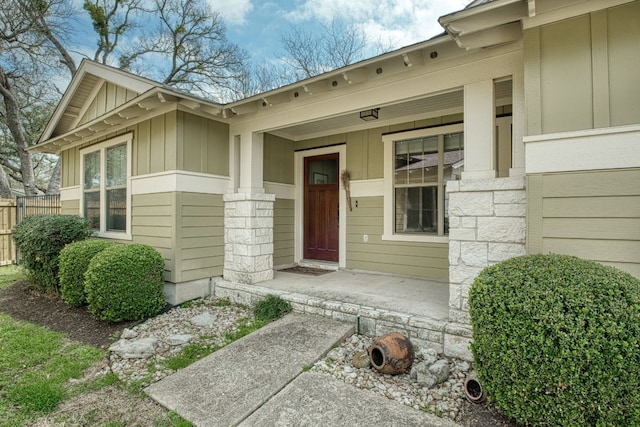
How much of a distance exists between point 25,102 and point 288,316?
15439 millimetres

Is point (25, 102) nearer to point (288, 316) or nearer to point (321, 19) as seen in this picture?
point (321, 19)

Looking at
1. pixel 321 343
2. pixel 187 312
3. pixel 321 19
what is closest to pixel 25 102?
pixel 321 19

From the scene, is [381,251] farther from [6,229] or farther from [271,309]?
[6,229]

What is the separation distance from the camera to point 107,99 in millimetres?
6273

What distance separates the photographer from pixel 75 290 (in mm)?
4691

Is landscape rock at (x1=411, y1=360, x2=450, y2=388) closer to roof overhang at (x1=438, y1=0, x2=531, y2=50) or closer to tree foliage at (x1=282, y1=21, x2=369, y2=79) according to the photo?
roof overhang at (x1=438, y1=0, x2=531, y2=50)

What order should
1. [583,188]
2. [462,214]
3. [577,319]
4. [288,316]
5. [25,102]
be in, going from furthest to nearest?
[25,102], [288,316], [462,214], [583,188], [577,319]

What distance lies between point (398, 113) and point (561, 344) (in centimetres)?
403

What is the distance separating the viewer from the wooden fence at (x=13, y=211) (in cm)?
860

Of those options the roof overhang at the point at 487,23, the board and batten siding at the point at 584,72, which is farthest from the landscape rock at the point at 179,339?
the roof overhang at the point at 487,23

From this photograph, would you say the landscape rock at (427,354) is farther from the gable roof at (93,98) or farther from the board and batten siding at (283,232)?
the gable roof at (93,98)

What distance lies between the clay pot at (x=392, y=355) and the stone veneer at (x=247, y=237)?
8.59ft

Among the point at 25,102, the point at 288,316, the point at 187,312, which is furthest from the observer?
the point at 25,102

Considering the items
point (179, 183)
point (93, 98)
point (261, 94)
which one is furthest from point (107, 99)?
point (261, 94)
